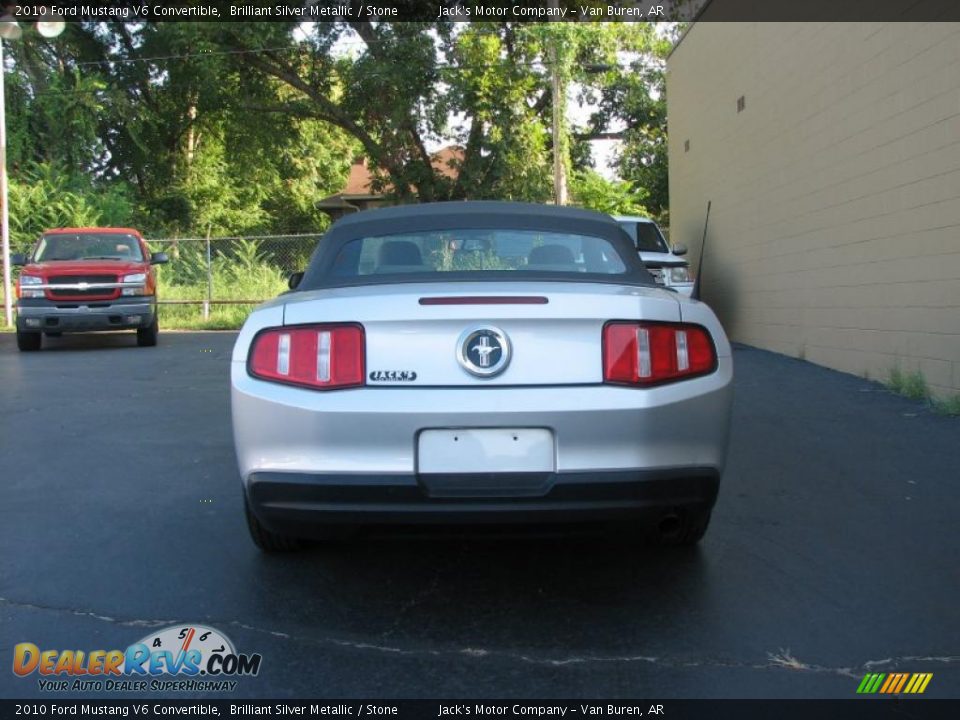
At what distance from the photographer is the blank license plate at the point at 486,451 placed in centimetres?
320

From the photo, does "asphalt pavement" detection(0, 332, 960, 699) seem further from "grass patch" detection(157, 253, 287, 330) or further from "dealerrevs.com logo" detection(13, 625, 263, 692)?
"grass patch" detection(157, 253, 287, 330)

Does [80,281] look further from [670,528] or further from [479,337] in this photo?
[479,337]

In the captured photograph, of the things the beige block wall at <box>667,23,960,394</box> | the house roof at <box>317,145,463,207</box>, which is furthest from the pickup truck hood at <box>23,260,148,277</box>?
the house roof at <box>317,145,463,207</box>

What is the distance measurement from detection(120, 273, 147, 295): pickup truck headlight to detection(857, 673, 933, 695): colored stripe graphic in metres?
13.6

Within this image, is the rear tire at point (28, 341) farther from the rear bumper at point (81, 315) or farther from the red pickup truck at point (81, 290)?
the rear bumper at point (81, 315)

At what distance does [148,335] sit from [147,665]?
12.8 meters

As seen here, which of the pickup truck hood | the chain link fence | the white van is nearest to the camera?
the white van

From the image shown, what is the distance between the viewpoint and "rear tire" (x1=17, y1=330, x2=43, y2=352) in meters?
14.5

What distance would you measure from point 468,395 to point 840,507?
106 inches

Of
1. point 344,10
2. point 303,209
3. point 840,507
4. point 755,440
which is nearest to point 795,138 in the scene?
point 755,440

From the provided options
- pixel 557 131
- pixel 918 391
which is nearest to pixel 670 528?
pixel 918 391

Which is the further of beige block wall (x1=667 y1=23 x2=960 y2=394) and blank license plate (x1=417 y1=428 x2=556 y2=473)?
beige block wall (x1=667 y1=23 x2=960 y2=394)

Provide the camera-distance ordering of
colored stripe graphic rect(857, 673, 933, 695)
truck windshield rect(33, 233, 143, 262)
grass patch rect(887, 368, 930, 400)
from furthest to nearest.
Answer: truck windshield rect(33, 233, 143, 262) < grass patch rect(887, 368, 930, 400) < colored stripe graphic rect(857, 673, 933, 695)

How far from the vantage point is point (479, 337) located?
328cm
